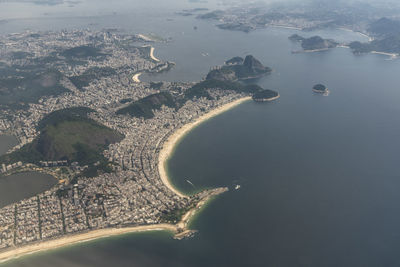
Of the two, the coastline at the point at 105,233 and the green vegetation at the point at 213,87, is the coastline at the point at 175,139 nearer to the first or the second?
the coastline at the point at 105,233

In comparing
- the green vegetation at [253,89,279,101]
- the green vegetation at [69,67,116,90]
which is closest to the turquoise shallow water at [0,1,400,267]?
the green vegetation at [253,89,279,101]

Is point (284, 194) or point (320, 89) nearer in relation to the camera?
point (284, 194)

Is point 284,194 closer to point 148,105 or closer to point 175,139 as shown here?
point 175,139

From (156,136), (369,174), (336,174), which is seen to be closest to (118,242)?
(156,136)

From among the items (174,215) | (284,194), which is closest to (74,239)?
(174,215)

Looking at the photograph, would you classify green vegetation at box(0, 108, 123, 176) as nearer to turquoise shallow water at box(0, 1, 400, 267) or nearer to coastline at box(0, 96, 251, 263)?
coastline at box(0, 96, 251, 263)

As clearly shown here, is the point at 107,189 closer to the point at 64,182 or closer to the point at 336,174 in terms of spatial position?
the point at 64,182
